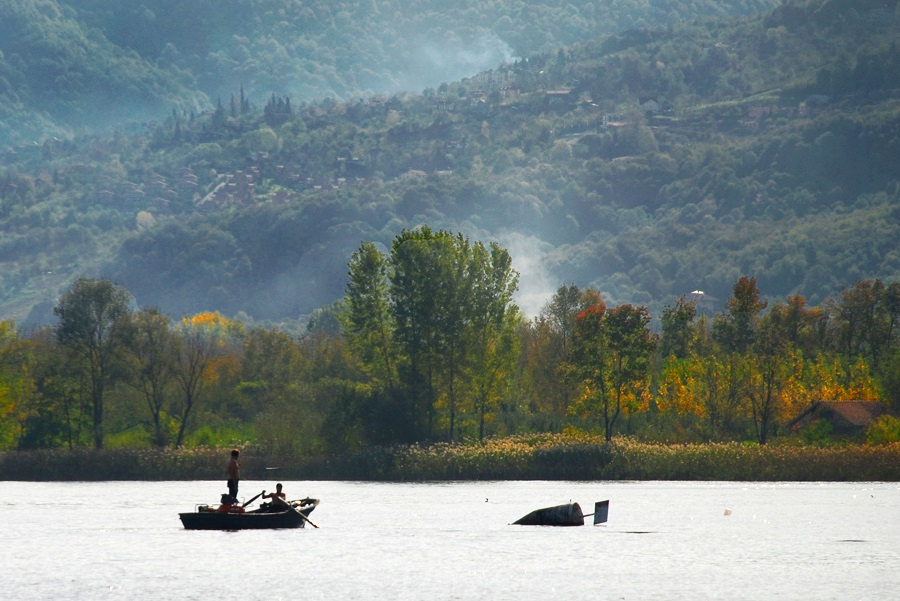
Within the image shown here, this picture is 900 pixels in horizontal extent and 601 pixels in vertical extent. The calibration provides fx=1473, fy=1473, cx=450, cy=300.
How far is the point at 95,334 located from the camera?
408 ft

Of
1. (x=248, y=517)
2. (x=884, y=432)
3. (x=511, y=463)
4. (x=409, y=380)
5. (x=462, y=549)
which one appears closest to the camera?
(x=462, y=549)

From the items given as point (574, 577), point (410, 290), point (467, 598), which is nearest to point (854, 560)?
point (574, 577)

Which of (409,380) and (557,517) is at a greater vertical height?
(409,380)

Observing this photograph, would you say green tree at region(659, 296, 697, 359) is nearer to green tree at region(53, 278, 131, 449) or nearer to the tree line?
the tree line

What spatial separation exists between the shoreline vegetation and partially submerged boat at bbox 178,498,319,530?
2786 cm

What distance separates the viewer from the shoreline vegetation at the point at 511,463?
10762 centimetres

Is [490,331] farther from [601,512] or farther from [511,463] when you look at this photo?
[601,512]

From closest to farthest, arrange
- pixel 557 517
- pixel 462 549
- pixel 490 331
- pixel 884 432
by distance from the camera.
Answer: pixel 462 549, pixel 557 517, pixel 884 432, pixel 490 331

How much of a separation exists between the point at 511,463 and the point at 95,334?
37.9 m

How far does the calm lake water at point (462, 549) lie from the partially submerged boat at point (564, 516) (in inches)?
23.7

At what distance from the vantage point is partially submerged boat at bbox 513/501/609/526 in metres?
78.2

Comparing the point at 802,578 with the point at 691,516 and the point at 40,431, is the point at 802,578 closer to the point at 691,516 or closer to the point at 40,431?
the point at 691,516

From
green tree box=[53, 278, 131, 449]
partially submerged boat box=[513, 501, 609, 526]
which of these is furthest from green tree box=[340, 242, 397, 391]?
partially submerged boat box=[513, 501, 609, 526]

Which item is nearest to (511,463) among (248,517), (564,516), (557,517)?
(557,517)
